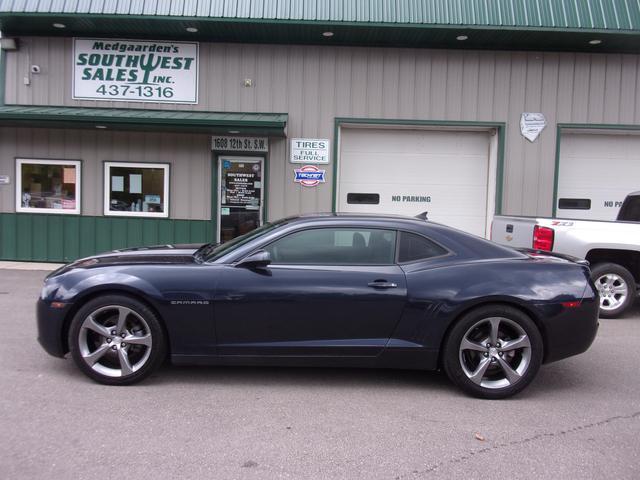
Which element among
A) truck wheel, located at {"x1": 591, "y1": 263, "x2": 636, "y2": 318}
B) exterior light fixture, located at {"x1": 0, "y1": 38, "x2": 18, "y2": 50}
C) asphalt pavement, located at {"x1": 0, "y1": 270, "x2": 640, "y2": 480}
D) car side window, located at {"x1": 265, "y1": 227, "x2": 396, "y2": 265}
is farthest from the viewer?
exterior light fixture, located at {"x1": 0, "y1": 38, "x2": 18, "y2": 50}

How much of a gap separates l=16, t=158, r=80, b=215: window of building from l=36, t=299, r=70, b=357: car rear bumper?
736 cm

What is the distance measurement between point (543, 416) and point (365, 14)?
8.39 meters

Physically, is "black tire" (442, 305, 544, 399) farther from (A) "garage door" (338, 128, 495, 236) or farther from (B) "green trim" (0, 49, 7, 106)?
(B) "green trim" (0, 49, 7, 106)

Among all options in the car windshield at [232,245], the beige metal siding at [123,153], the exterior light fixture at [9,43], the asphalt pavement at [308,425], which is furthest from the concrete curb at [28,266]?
the car windshield at [232,245]

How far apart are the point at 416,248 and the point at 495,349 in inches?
40.8

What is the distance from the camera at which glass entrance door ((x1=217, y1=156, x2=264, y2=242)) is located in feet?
37.5

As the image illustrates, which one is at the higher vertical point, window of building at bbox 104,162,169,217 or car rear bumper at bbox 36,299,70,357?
window of building at bbox 104,162,169,217

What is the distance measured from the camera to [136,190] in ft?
37.6

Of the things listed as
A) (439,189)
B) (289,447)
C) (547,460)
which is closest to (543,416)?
(547,460)

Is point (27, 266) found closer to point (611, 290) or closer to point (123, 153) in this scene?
point (123, 153)

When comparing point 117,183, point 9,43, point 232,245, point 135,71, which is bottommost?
point 232,245

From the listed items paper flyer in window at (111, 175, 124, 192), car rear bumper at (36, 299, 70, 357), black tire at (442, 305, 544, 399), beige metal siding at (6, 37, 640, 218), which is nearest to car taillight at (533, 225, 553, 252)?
black tire at (442, 305, 544, 399)

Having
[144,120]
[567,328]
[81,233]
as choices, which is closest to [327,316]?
[567,328]

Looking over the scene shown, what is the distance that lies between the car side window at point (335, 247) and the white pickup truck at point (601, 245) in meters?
3.58
